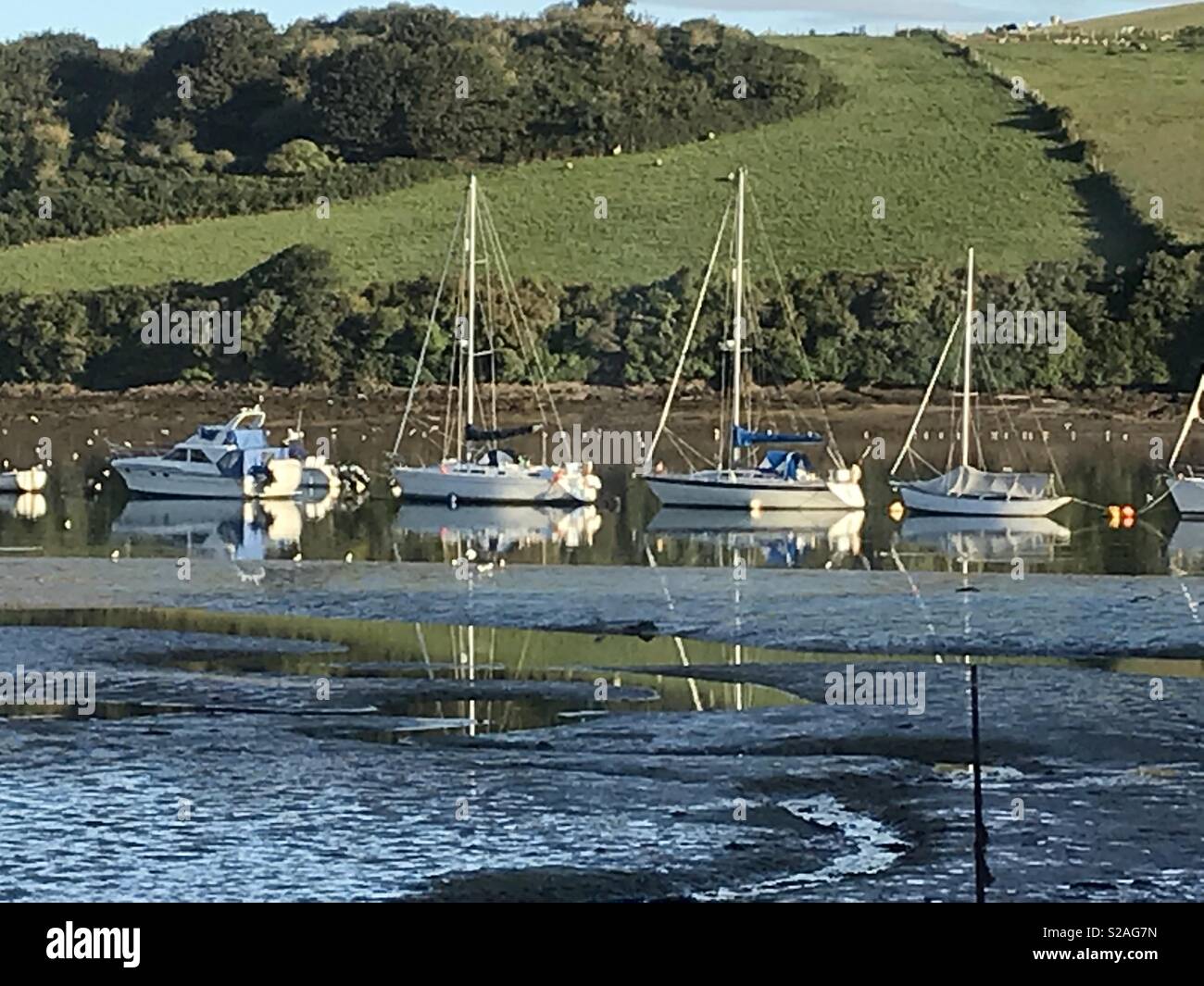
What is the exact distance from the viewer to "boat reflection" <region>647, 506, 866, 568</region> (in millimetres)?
32250

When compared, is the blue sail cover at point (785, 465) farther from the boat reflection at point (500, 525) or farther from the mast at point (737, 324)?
the boat reflection at point (500, 525)

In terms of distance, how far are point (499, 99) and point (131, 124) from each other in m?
13.3

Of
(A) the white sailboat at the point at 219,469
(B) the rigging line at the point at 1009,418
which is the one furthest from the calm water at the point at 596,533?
(B) the rigging line at the point at 1009,418

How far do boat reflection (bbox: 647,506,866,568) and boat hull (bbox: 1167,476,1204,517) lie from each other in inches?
186

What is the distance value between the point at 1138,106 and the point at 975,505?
2149 inches

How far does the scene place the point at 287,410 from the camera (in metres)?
65.3

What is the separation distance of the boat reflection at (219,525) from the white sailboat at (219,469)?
523 millimetres

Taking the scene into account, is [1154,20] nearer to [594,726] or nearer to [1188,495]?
[1188,495]

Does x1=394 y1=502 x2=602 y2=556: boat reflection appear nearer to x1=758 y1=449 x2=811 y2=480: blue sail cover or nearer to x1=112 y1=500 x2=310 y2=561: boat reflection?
x1=112 y1=500 x2=310 y2=561: boat reflection

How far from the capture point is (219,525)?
123 ft

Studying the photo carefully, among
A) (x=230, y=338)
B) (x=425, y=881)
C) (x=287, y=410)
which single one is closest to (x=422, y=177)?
(x=230, y=338)

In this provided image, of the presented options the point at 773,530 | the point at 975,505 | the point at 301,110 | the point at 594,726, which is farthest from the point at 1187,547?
the point at 301,110

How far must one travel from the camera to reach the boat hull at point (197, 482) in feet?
144
